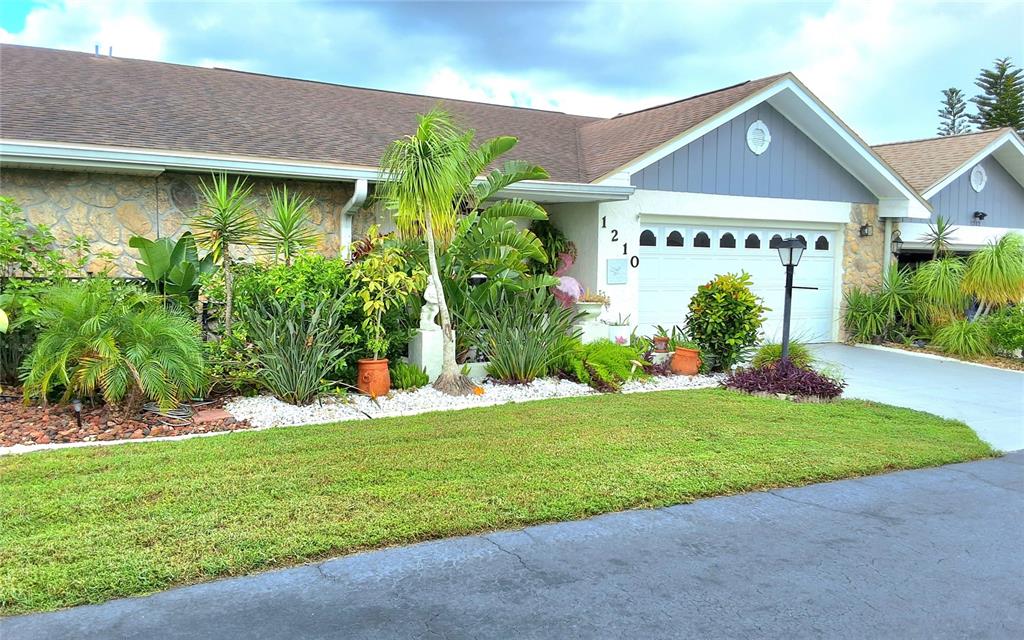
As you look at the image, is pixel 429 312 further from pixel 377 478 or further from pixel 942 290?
pixel 942 290

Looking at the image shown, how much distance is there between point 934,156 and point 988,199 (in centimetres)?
155

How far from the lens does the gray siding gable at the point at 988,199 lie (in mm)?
16297

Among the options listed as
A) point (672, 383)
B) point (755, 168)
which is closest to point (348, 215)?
point (672, 383)

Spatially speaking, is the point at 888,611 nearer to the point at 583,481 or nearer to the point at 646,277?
the point at 583,481

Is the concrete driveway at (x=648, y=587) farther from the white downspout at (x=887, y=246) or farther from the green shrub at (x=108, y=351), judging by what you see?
the white downspout at (x=887, y=246)

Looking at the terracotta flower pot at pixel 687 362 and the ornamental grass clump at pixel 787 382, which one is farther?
the terracotta flower pot at pixel 687 362

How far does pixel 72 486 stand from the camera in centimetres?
496

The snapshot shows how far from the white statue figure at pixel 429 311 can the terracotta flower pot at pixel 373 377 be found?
3.08 ft

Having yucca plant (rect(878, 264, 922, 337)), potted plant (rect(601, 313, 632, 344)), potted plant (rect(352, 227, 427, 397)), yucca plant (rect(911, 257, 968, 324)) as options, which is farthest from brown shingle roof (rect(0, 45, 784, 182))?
yucca plant (rect(911, 257, 968, 324))

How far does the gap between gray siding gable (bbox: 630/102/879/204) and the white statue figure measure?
15.0ft

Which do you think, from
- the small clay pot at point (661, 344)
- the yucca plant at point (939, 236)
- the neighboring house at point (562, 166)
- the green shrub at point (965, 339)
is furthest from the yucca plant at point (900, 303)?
the small clay pot at point (661, 344)

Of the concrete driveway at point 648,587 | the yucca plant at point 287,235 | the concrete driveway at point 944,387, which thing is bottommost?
the concrete driveway at point 648,587

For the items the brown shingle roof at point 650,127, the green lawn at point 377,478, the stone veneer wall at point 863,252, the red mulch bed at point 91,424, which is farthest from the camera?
the stone veneer wall at point 863,252

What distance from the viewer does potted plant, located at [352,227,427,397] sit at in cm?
830
